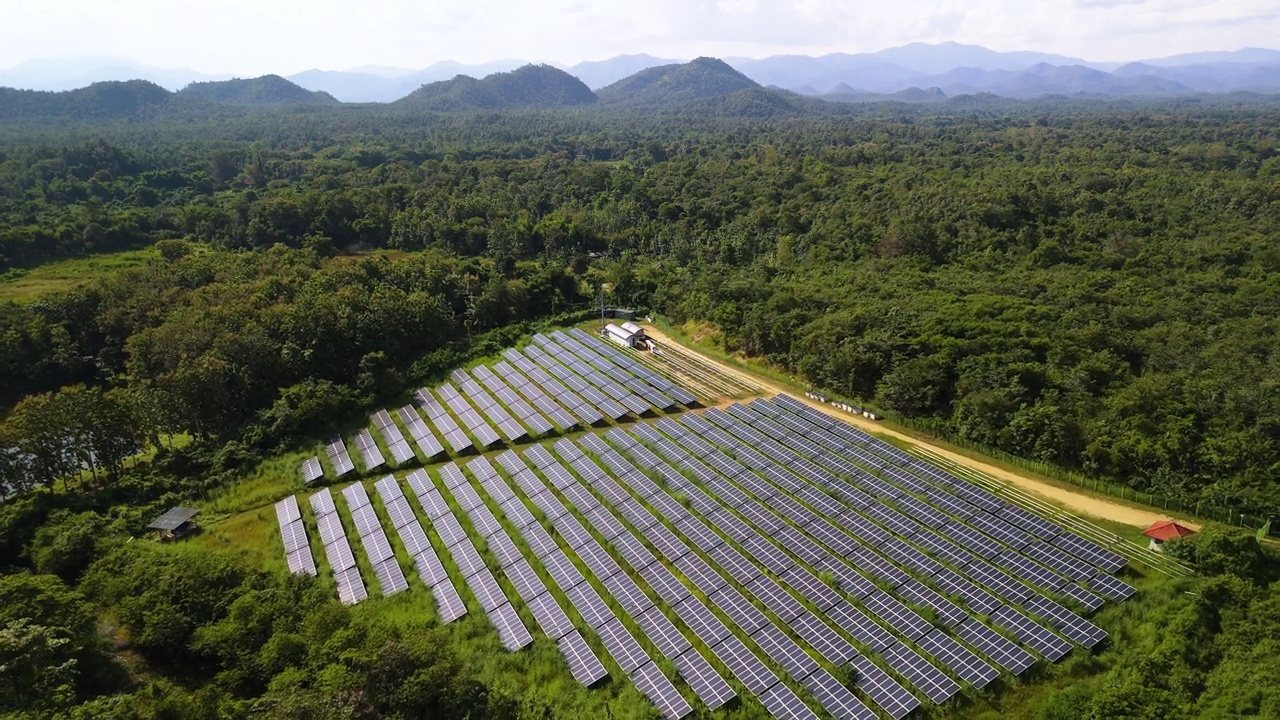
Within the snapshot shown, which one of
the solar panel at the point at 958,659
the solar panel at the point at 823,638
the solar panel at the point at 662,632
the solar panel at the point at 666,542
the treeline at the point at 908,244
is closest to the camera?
the solar panel at the point at 958,659

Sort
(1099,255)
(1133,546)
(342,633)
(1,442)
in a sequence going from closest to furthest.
A: (342,633)
(1133,546)
(1,442)
(1099,255)

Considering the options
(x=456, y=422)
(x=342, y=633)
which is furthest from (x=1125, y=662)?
→ (x=456, y=422)

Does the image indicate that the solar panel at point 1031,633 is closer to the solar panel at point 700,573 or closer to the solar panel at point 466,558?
Answer: the solar panel at point 700,573

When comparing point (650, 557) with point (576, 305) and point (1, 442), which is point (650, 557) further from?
point (576, 305)

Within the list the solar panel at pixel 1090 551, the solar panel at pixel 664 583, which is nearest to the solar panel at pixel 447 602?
the solar panel at pixel 664 583

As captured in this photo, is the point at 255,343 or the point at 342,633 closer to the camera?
the point at 342,633

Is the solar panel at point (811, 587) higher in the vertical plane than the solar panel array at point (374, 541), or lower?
higher

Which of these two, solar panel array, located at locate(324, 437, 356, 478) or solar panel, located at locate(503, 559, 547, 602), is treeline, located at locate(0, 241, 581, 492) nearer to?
solar panel array, located at locate(324, 437, 356, 478)

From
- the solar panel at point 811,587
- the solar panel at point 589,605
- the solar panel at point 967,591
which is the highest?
the solar panel at point 967,591

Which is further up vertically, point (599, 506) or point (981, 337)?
point (981, 337)
